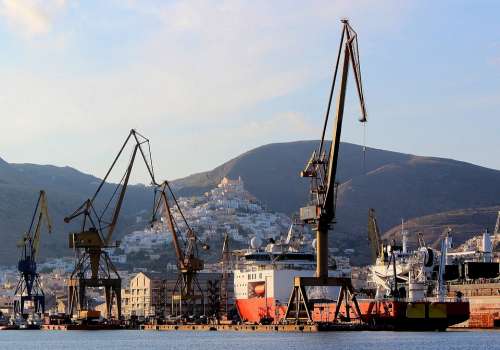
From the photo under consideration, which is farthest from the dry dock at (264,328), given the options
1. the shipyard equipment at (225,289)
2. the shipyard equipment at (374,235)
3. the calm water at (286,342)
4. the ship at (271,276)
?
the shipyard equipment at (374,235)

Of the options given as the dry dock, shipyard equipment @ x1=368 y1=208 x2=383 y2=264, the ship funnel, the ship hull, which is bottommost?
the dry dock

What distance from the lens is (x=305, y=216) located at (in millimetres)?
81688

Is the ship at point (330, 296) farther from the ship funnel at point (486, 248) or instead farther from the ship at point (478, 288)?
the ship funnel at point (486, 248)

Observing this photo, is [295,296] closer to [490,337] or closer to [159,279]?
[490,337]

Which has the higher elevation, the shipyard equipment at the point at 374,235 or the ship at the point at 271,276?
the shipyard equipment at the point at 374,235

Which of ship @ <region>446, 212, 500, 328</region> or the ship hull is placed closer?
the ship hull

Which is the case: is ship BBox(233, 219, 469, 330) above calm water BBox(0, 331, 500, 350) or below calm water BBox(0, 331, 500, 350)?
above

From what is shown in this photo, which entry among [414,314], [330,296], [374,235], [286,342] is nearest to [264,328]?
[414,314]

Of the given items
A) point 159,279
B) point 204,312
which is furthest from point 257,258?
point 159,279

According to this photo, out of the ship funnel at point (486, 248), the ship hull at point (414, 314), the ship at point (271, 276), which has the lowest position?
the ship hull at point (414, 314)

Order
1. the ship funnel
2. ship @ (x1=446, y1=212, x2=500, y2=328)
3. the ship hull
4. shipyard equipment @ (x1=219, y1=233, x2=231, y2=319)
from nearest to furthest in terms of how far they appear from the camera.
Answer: the ship hull
ship @ (x1=446, y1=212, x2=500, y2=328)
the ship funnel
shipyard equipment @ (x1=219, y1=233, x2=231, y2=319)

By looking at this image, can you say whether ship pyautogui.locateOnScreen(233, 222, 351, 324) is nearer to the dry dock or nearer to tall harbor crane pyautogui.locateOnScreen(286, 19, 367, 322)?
the dry dock

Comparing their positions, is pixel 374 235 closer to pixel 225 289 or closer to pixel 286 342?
pixel 225 289

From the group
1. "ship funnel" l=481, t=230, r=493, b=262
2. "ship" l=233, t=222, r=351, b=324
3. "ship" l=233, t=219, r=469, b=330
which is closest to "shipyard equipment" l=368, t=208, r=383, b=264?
"ship" l=233, t=219, r=469, b=330
